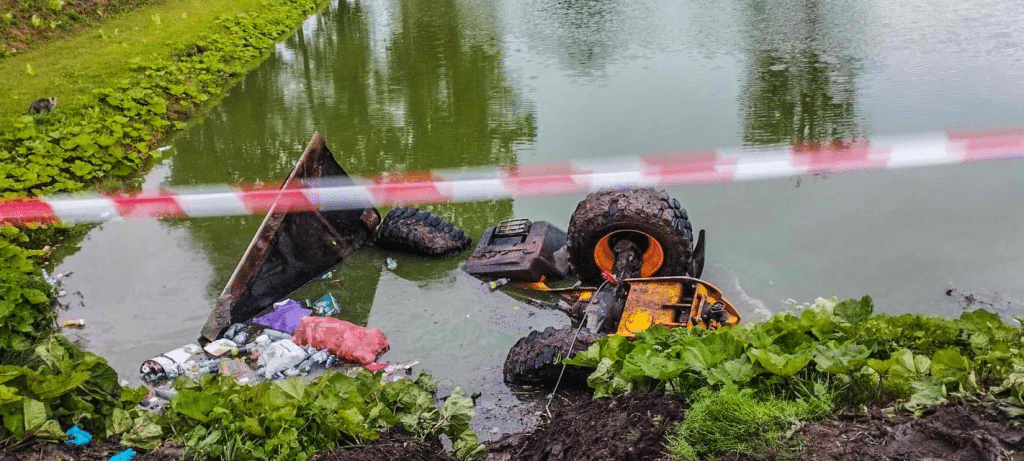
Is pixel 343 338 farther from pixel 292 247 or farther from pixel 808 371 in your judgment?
pixel 808 371

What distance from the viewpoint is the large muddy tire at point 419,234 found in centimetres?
800

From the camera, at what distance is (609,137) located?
11.1 meters

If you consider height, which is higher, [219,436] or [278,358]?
[219,436]

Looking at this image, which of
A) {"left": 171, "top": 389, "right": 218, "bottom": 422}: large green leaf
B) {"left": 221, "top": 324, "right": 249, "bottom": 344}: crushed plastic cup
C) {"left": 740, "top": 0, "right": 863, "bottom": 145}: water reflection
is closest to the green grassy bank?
{"left": 171, "top": 389, "right": 218, "bottom": 422}: large green leaf

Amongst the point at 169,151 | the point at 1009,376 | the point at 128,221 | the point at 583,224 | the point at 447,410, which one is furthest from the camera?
the point at 169,151

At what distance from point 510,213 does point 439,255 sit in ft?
4.03

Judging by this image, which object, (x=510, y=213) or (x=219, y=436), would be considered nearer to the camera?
(x=219, y=436)

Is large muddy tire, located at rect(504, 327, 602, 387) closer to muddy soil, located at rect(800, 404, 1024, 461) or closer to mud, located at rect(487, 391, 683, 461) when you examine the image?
mud, located at rect(487, 391, 683, 461)

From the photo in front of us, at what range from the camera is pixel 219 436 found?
14.7 ft

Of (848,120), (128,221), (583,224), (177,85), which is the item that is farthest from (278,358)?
(177,85)

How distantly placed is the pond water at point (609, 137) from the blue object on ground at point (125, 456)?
2.12 meters

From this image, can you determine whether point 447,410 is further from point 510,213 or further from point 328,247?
point 510,213

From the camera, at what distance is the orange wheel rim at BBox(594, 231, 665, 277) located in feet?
23.0

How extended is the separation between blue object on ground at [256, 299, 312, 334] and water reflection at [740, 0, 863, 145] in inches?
246
